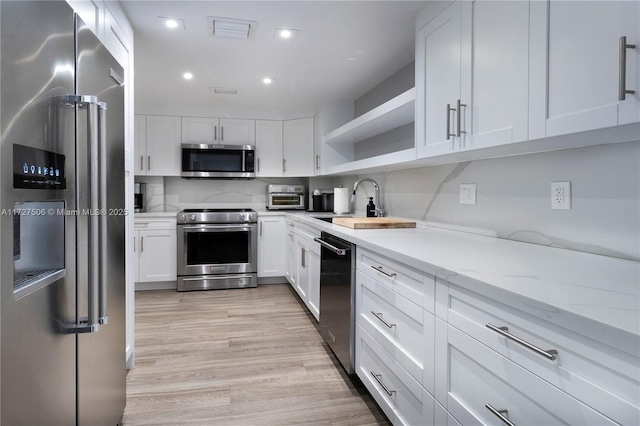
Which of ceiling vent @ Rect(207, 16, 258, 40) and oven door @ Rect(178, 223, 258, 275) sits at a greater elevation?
ceiling vent @ Rect(207, 16, 258, 40)

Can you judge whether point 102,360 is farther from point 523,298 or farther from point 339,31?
point 339,31

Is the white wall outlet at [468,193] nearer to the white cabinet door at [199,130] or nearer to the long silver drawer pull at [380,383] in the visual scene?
the long silver drawer pull at [380,383]

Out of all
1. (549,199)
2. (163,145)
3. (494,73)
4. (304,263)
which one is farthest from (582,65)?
(163,145)

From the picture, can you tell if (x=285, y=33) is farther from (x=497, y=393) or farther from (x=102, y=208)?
(x=497, y=393)

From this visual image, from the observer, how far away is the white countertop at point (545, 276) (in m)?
0.69

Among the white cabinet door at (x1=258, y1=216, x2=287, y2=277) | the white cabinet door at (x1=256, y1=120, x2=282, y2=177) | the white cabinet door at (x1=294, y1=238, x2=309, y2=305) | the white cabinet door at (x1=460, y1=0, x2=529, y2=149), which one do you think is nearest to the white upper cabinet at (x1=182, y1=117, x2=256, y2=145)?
the white cabinet door at (x1=256, y1=120, x2=282, y2=177)

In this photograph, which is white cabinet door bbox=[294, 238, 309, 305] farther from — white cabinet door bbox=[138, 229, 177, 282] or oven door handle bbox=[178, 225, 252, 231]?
white cabinet door bbox=[138, 229, 177, 282]

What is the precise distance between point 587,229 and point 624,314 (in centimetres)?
83

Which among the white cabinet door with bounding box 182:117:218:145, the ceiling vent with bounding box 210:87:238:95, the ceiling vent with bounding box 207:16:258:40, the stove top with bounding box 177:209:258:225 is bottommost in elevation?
the stove top with bounding box 177:209:258:225

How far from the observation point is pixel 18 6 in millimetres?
807

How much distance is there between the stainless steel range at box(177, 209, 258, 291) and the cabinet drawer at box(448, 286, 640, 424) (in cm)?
345

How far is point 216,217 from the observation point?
4.12 metres

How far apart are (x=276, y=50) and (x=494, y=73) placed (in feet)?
5.69

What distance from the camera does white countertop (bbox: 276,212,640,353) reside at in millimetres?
694
